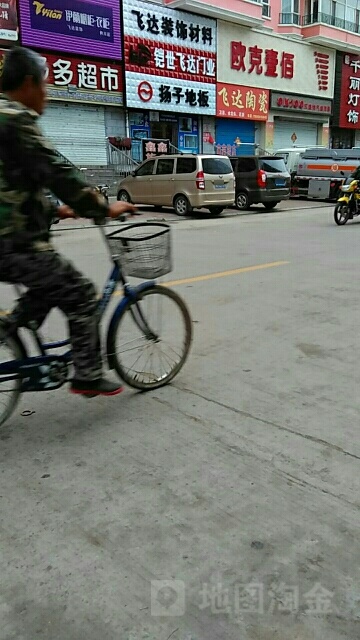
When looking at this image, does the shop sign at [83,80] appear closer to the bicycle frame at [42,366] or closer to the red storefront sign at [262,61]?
the red storefront sign at [262,61]

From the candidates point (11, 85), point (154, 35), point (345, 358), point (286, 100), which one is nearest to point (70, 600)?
point (11, 85)

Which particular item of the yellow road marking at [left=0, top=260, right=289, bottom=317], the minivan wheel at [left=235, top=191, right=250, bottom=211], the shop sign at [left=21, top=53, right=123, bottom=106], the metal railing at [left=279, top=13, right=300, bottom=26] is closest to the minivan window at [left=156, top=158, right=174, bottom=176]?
the minivan wheel at [left=235, top=191, right=250, bottom=211]

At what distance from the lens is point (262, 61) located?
26.0 metres

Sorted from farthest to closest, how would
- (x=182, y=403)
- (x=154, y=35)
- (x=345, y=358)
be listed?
(x=154, y=35), (x=345, y=358), (x=182, y=403)

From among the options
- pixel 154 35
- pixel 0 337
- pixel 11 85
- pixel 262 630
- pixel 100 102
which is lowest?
pixel 262 630

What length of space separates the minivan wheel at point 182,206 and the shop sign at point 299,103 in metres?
13.9

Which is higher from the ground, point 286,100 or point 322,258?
point 286,100

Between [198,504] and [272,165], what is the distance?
1551 centimetres

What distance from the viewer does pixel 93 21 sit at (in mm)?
19453

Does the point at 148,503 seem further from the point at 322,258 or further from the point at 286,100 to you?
the point at 286,100

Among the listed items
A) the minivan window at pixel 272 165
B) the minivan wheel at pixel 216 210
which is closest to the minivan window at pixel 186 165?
the minivan wheel at pixel 216 210

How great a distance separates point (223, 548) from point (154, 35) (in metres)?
22.7

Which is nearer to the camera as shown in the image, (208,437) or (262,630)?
(262,630)

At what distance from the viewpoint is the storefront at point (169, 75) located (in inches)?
826
